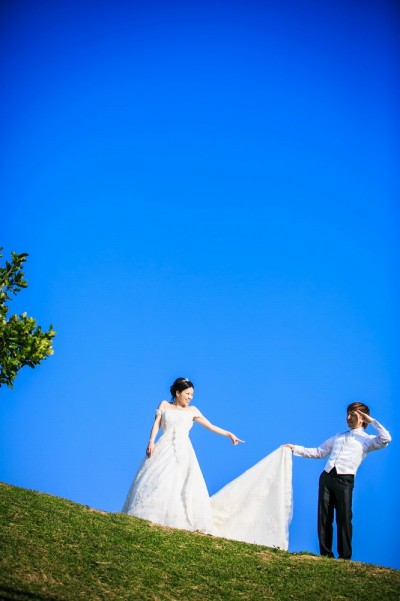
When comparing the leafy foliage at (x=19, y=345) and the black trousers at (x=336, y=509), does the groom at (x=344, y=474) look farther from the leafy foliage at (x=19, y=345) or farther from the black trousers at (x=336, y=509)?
the leafy foliage at (x=19, y=345)

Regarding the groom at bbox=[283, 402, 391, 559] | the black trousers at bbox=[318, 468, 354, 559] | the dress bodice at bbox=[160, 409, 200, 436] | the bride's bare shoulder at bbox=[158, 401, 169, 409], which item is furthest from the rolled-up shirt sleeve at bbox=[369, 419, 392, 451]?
the bride's bare shoulder at bbox=[158, 401, 169, 409]

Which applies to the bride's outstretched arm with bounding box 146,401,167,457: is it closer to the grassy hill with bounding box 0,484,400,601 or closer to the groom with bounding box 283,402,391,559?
the grassy hill with bounding box 0,484,400,601

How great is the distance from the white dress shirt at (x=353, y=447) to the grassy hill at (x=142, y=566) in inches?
77.1

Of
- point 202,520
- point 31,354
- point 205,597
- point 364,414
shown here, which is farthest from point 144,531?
point 364,414

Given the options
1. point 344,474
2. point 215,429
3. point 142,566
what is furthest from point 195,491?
point 142,566

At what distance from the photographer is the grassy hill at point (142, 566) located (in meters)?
10.6

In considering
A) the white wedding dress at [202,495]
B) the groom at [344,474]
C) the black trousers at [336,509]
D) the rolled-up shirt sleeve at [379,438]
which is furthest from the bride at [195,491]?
the rolled-up shirt sleeve at [379,438]

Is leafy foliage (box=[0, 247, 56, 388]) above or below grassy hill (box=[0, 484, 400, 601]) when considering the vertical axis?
above

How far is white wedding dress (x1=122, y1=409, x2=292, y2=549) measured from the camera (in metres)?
14.8

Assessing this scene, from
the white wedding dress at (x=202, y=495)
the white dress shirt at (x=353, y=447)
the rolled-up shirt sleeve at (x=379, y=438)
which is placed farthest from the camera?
the white wedding dress at (x=202, y=495)

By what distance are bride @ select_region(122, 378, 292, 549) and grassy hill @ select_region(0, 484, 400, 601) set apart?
726 millimetres

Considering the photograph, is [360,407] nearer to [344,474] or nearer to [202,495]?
[344,474]

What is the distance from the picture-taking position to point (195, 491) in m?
15.0

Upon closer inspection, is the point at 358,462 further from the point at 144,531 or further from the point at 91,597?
the point at 91,597
